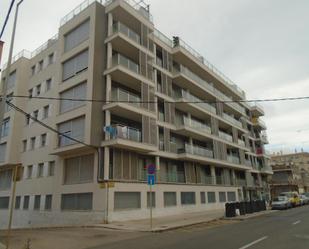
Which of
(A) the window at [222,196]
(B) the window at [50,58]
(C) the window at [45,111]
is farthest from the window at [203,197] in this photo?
(B) the window at [50,58]

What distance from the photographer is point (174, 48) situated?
33094 mm

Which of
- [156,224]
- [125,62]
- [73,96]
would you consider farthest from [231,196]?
[73,96]

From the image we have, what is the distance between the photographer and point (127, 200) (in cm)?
2292

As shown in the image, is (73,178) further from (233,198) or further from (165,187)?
(233,198)

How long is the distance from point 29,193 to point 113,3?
20.0 meters

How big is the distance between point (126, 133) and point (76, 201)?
692 centimetres

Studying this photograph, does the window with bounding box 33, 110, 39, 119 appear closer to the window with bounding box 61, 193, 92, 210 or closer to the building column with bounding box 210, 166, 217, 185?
the window with bounding box 61, 193, 92, 210

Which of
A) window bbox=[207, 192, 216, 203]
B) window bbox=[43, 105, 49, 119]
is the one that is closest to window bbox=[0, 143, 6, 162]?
window bbox=[43, 105, 49, 119]

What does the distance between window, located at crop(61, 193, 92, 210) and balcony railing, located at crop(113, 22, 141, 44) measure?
1417 centimetres

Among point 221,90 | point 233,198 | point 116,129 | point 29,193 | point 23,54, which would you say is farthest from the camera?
point 221,90

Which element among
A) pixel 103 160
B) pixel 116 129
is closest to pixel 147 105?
pixel 116 129

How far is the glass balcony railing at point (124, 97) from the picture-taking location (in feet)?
78.5

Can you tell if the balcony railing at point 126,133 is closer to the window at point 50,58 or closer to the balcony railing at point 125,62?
the balcony railing at point 125,62

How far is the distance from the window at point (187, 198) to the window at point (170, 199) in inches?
58.9
